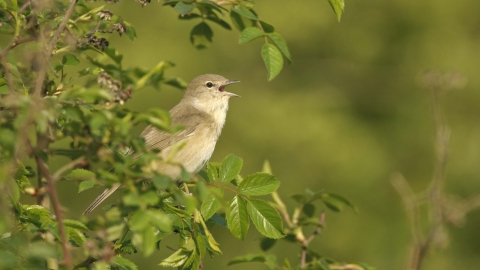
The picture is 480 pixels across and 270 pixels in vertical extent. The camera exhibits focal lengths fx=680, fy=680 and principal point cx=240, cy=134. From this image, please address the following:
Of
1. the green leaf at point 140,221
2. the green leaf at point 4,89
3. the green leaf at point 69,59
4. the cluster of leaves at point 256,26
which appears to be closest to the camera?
the green leaf at point 140,221

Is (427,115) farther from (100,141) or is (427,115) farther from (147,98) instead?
(100,141)

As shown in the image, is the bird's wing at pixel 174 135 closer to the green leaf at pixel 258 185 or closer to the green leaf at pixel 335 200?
the green leaf at pixel 335 200

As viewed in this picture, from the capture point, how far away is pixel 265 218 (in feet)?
9.01

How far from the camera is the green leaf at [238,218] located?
107 inches

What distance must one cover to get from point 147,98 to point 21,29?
8168 millimetres

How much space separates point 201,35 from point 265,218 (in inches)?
54.4

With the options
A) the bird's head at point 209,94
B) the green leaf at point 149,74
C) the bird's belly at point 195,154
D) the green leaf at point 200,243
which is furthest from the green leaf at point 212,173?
the bird's head at point 209,94

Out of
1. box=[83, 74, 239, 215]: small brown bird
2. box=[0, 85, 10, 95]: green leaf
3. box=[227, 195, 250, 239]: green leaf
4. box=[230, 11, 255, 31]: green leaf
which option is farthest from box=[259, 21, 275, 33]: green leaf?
box=[83, 74, 239, 215]: small brown bird

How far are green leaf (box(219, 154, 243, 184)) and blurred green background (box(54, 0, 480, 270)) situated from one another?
23.5 ft

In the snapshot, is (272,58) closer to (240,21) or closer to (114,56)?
(240,21)

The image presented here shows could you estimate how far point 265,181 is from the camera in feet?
9.29

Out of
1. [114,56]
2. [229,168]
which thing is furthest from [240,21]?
[114,56]

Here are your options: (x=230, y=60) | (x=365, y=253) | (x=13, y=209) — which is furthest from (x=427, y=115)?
(x=13, y=209)

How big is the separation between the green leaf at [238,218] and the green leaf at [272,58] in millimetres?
612
